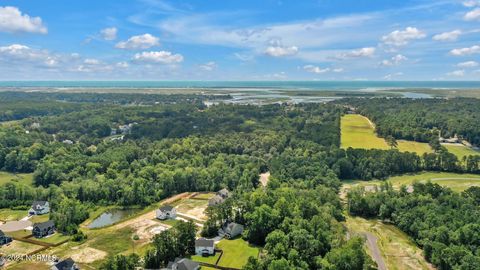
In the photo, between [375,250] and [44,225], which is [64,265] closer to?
[44,225]

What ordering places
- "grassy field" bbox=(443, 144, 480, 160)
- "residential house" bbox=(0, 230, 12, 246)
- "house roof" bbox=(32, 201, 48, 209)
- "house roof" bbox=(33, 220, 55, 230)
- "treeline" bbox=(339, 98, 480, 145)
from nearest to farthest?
"residential house" bbox=(0, 230, 12, 246), "house roof" bbox=(33, 220, 55, 230), "house roof" bbox=(32, 201, 48, 209), "grassy field" bbox=(443, 144, 480, 160), "treeline" bbox=(339, 98, 480, 145)

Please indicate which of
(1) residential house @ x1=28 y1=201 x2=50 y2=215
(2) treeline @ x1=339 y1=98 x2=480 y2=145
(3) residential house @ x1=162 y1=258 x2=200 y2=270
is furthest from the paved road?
(2) treeline @ x1=339 y1=98 x2=480 y2=145

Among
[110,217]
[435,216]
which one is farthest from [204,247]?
[435,216]

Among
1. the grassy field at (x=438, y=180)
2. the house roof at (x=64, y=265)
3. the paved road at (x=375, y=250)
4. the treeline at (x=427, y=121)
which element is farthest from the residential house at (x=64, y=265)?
the treeline at (x=427, y=121)

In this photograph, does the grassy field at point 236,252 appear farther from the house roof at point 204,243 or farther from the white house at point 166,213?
the white house at point 166,213

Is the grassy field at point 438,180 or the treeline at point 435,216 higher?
the treeline at point 435,216

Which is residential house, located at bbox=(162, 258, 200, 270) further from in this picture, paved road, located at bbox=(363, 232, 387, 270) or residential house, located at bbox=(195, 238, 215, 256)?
paved road, located at bbox=(363, 232, 387, 270)

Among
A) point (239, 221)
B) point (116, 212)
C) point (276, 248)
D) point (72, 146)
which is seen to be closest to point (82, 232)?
point (116, 212)
